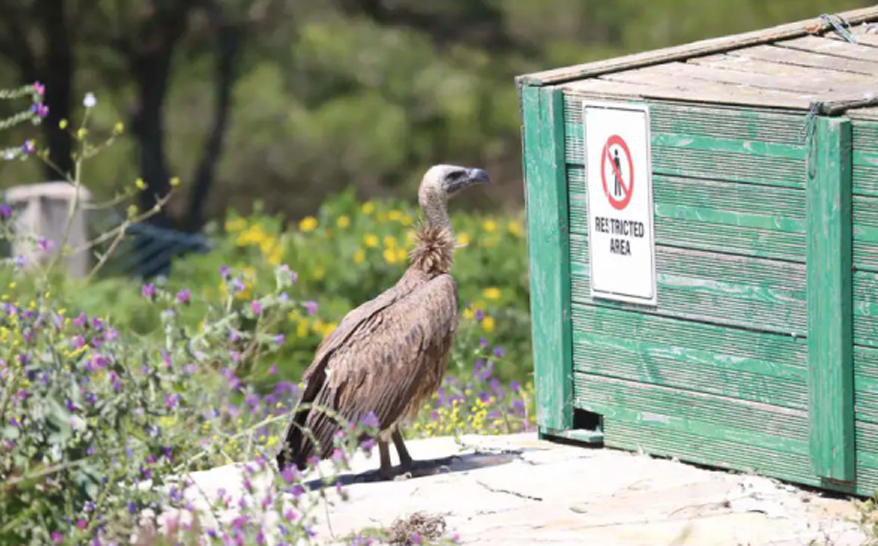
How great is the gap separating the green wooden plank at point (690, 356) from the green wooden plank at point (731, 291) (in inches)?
1.8

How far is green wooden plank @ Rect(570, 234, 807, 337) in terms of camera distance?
20.2 feet

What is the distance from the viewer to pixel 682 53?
7168 mm

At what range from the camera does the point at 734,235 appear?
6348 mm

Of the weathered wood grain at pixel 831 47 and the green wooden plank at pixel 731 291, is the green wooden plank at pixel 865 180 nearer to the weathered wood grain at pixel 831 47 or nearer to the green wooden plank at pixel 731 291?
the green wooden plank at pixel 731 291

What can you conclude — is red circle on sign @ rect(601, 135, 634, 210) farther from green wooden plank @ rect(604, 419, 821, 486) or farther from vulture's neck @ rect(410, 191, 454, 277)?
green wooden plank @ rect(604, 419, 821, 486)

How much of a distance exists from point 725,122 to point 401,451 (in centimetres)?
182

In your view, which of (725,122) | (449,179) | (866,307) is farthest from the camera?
(449,179)

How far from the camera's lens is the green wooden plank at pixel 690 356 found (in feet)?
20.5

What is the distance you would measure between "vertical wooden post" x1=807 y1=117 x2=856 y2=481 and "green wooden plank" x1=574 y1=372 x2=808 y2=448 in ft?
0.53

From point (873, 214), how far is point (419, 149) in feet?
52.8

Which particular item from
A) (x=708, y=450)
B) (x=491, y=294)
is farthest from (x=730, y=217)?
(x=491, y=294)

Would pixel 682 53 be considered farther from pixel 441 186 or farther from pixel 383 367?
pixel 383 367

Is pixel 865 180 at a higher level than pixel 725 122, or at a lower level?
lower

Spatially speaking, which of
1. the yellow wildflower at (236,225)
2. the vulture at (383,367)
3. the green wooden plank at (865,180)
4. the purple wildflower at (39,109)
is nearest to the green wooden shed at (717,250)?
the green wooden plank at (865,180)
